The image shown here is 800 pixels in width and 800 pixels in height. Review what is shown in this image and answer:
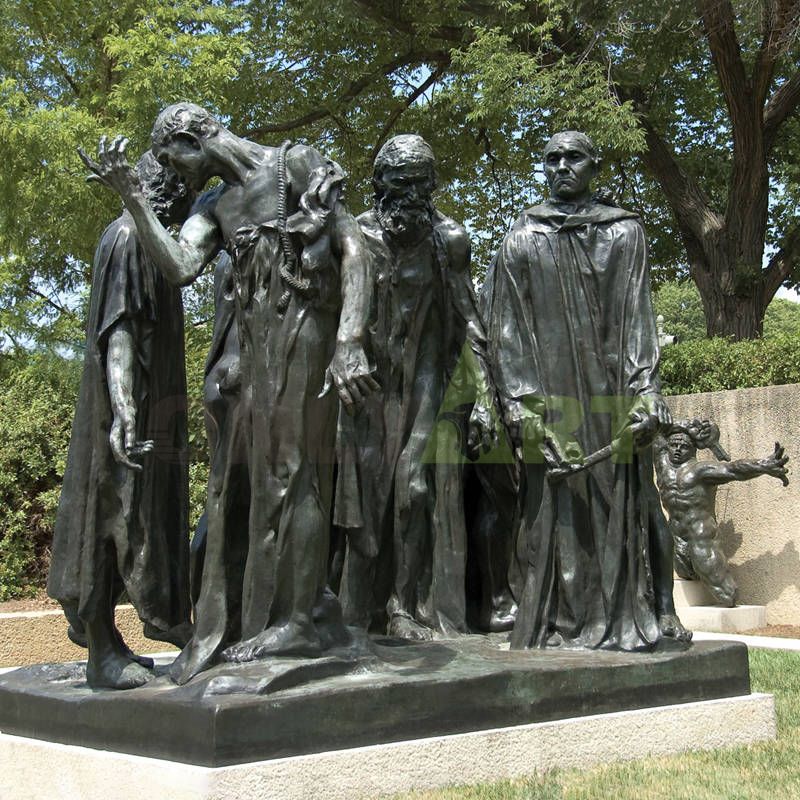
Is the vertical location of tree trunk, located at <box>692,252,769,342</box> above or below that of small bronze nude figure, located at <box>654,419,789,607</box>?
above

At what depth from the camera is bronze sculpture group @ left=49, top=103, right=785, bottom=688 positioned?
18.6 ft

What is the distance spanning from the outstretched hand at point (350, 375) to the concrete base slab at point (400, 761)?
1.36 meters

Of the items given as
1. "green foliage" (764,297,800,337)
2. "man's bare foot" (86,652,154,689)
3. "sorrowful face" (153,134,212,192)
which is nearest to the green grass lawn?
"man's bare foot" (86,652,154,689)

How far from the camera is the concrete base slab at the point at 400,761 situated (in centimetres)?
498

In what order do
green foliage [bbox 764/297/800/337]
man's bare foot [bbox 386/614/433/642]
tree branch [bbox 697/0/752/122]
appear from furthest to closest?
green foliage [bbox 764/297/800/337] → tree branch [bbox 697/0/752/122] → man's bare foot [bbox 386/614/433/642]

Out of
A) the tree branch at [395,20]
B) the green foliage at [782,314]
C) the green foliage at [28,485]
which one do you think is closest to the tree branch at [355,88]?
the tree branch at [395,20]

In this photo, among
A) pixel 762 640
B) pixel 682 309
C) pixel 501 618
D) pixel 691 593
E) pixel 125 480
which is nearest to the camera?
pixel 125 480

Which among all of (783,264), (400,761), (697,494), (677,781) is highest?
(783,264)

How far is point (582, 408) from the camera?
734 centimetres

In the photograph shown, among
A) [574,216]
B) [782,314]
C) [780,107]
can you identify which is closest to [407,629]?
[574,216]

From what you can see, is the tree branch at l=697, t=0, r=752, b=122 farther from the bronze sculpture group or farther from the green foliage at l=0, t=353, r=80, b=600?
the bronze sculpture group

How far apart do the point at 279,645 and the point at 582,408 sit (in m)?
2.47

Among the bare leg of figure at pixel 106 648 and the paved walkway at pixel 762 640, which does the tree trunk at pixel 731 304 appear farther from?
the bare leg of figure at pixel 106 648

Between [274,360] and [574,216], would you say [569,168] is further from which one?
[274,360]
